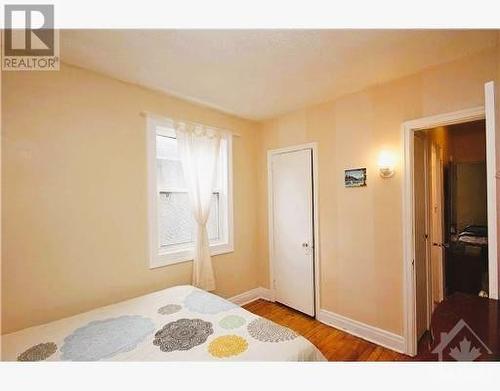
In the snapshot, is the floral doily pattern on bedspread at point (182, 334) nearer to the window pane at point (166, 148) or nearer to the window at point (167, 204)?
the window at point (167, 204)

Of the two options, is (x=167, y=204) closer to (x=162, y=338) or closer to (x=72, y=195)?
(x=72, y=195)

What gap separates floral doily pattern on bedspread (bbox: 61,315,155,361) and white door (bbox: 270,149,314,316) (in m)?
1.85

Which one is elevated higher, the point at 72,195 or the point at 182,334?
the point at 72,195

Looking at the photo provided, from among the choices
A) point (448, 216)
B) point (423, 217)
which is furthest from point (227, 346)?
point (448, 216)

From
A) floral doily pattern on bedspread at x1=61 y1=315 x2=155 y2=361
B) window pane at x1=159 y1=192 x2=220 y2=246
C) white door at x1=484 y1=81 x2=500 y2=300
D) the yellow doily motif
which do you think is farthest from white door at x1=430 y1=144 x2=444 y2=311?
floral doily pattern on bedspread at x1=61 y1=315 x2=155 y2=361

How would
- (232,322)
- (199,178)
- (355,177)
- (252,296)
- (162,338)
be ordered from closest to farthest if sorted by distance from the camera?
(162,338), (232,322), (355,177), (199,178), (252,296)

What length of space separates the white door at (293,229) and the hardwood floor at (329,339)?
0.14 m

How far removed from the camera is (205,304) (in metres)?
1.83

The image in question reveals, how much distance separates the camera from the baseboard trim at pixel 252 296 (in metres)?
3.09

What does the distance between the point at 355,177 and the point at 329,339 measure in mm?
1672

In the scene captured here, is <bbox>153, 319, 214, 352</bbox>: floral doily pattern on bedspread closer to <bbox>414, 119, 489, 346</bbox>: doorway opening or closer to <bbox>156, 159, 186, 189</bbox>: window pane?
<bbox>156, 159, 186, 189</bbox>: window pane
